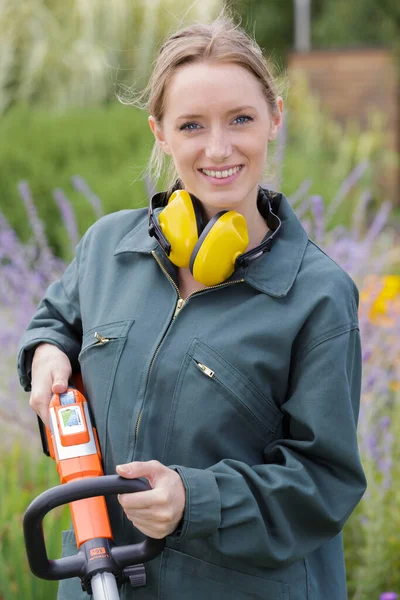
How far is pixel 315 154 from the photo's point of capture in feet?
30.5

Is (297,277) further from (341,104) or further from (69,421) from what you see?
(341,104)

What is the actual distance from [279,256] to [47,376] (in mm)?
608

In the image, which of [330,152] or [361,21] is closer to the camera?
[330,152]

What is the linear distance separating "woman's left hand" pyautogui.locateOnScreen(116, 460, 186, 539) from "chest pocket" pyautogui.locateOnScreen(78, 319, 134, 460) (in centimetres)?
28

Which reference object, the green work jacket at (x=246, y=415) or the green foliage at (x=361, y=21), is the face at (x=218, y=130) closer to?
the green work jacket at (x=246, y=415)

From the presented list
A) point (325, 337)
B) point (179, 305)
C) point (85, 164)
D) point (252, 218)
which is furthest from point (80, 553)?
point (85, 164)

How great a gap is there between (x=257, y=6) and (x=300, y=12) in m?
3.10

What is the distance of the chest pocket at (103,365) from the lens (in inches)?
73.0

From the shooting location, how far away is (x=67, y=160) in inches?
307

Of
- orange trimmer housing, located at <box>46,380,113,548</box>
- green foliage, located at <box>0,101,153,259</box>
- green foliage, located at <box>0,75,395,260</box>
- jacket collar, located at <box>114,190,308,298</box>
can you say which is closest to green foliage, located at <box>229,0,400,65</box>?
green foliage, located at <box>0,75,395,260</box>

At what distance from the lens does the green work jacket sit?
166 centimetres

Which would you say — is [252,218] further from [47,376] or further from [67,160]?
[67,160]

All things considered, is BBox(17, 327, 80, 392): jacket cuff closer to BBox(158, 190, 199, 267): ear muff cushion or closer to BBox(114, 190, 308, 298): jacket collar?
BBox(114, 190, 308, 298): jacket collar

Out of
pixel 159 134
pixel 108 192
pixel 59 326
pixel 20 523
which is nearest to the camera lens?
pixel 159 134
